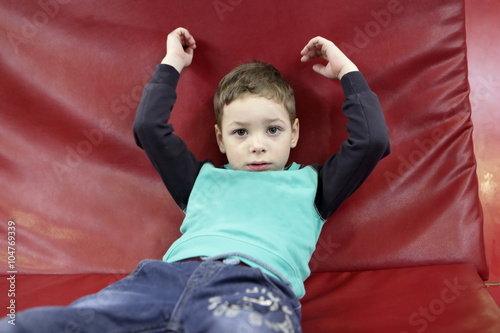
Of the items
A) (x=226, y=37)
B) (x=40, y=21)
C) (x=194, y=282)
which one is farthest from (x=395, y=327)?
(x=40, y=21)

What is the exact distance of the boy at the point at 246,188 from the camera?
32.7 inches

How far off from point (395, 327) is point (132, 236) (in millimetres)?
699

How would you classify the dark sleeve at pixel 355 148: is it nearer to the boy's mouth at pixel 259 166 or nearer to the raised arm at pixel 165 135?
the boy's mouth at pixel 259 166

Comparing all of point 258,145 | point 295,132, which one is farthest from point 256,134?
point 295,132

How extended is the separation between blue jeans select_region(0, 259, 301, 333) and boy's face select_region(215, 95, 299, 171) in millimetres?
265

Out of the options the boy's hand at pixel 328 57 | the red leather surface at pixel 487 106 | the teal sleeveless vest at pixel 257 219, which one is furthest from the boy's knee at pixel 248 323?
the red leather surface at pixel 487 106

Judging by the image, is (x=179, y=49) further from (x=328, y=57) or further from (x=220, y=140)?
(x=328, y=57)

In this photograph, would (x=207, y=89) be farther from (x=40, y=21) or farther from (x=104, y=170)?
(x=40, y=21)

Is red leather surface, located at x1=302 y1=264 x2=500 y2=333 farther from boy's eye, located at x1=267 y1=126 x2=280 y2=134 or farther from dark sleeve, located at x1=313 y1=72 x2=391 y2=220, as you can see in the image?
boy's eye, located at x1=267 y1=126 x2=280 y2=134

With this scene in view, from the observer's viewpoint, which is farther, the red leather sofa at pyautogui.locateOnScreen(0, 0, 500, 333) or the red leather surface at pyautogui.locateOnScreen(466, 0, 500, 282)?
the red leather surface at pyautogui.locateOnScreen(466, 0, 500, 282)

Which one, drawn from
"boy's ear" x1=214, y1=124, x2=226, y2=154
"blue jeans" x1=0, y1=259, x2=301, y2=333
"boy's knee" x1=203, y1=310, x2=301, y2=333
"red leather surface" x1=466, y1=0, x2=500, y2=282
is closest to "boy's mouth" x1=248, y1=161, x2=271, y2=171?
"boy's ear" x1=214, y1=124, x2=226, y2=154

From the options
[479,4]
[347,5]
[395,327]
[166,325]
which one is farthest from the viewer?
A: [479,4]

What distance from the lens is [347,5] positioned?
3.93 ft

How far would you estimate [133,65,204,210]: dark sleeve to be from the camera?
1.04 meters
